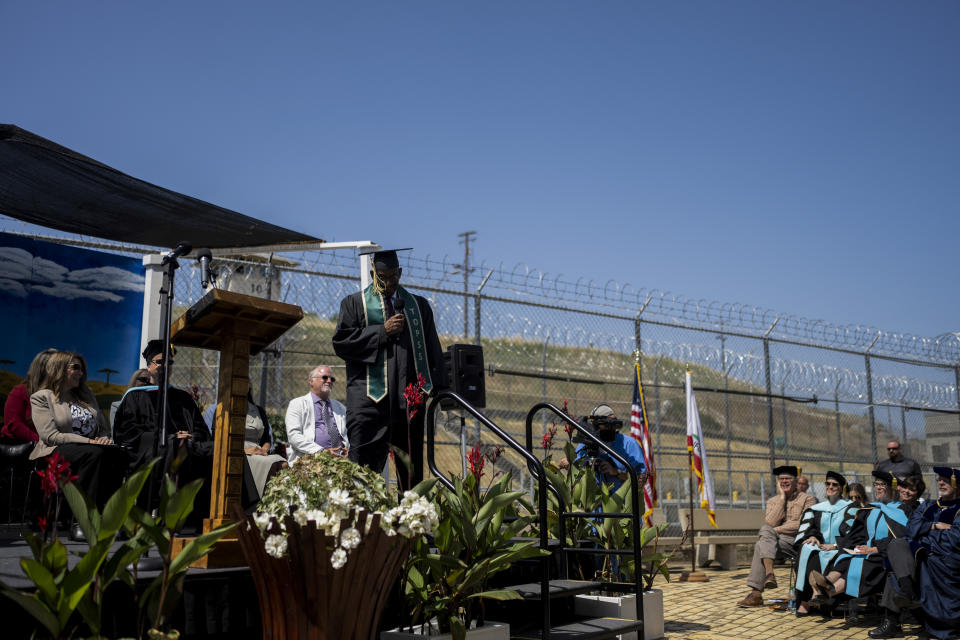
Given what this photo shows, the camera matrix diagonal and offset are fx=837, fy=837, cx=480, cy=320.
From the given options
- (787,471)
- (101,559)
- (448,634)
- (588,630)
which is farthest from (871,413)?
(101,559)

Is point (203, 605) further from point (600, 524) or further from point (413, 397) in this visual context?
point (600, 524)

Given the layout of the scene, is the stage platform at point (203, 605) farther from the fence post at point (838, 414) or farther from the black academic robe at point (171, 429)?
the fence post at point (838, 414)

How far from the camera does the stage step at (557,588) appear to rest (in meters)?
4.42

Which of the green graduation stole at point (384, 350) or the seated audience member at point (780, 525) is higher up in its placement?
the green graduation stole at point (384, 350)

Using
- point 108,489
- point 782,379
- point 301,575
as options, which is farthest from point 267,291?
point 782,379

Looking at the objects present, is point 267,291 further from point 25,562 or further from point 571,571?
point 25,562

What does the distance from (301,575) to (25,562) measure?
3.21 ft

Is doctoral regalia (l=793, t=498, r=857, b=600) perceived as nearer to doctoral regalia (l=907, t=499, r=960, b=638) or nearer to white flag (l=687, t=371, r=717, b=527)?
doctoral regalia (l=907, t=499, r=960, b=638)

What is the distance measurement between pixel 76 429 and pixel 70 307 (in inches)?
103

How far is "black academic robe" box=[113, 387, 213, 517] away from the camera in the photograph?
561 centimetres

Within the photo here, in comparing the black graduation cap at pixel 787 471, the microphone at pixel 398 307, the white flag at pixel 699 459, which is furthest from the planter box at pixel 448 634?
the white flag at pixel 699 459

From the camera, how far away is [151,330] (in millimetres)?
8219

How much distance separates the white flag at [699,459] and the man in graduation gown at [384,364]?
19.9 ft

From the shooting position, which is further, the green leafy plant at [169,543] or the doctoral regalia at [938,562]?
the doctoral regalia at [938,562]
